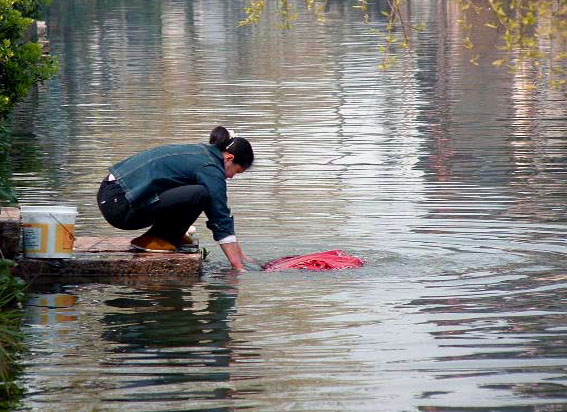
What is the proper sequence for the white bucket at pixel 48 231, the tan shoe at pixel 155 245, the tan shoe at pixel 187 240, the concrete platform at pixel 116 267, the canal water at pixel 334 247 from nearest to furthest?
the canal water at pixel 334 247
the white bucket at pixel 48 231
the concrete platform at pixel 116 267
the tan shoe at pixel 155 245
the tan shoe at pixel 187 240

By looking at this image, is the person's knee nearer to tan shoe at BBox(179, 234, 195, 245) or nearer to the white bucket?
tan shoe at BBox(179, 234, 195, 245)

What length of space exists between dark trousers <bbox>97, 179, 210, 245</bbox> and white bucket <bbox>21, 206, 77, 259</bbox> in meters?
0.29

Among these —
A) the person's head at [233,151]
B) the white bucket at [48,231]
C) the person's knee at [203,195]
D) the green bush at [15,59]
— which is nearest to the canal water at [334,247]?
the white bucket at [48,231]

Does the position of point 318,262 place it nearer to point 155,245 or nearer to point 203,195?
point 203,195

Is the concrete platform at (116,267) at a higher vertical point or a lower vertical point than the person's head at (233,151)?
lower

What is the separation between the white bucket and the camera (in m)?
10.2

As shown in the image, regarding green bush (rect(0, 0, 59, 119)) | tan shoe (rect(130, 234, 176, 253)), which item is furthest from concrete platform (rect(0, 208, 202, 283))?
green bush (rect(0, 0, 59, 119))

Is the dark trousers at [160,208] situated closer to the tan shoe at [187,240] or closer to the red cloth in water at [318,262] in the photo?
the tan shoe at [187,240]

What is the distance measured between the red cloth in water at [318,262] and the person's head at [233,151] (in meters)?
0.86

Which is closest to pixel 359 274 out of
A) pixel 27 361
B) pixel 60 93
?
pixel 27 361

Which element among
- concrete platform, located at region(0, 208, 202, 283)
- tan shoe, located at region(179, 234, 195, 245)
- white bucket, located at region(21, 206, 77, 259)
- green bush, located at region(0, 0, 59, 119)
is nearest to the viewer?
white bucket, located at region(21, 206, 77, 259)

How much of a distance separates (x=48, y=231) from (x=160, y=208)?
0.80 meters

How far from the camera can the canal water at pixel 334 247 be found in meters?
7.57

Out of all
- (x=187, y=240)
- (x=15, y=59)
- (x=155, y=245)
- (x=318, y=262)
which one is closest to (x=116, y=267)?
(x=155, y=245)
